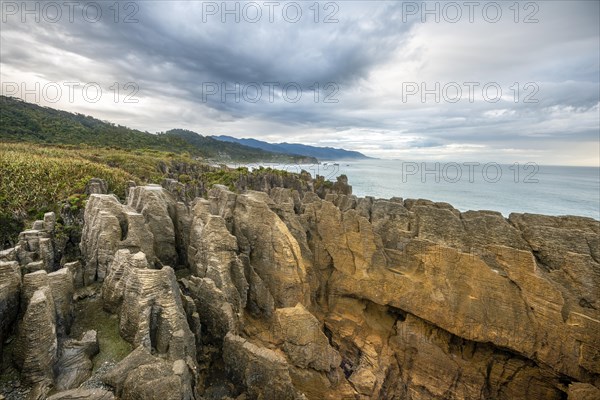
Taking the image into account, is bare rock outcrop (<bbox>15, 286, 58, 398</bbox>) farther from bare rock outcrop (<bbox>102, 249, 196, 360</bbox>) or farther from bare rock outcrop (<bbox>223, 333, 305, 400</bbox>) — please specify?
bare rock outcrop (<bbox>223, 333, 305, 400</bbox>)

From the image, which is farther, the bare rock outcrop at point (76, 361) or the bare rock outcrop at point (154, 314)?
the bare rock outcrop at point (154, 314)

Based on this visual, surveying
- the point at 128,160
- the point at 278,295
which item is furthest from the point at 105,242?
the point at 128,160

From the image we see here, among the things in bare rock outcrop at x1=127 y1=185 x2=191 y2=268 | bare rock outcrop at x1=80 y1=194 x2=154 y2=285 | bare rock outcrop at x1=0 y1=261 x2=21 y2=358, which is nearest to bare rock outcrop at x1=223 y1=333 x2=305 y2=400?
bare rock outcrop at x1=80 y1=194 x2=154 y2=285

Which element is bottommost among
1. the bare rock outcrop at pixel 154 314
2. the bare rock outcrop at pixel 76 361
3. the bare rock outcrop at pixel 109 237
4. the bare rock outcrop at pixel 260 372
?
the bare rock outcrop at pixel 260 372

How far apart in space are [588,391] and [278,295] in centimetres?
1115

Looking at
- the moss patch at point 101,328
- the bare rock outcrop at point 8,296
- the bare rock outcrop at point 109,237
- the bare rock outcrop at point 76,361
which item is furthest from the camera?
the bare rock outcrop at point 109,237

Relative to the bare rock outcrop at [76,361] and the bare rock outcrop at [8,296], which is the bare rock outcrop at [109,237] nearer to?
the bare rock outcrop at [8,296]

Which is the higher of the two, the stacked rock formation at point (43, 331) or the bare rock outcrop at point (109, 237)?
the bare rock outcrop at point (109, 237)

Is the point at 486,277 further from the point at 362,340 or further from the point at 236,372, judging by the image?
the point at 236,372

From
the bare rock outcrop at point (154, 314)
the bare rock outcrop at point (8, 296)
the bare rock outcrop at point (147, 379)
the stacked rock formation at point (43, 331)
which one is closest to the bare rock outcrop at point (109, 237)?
the stacked rock formation at point (43, 331)

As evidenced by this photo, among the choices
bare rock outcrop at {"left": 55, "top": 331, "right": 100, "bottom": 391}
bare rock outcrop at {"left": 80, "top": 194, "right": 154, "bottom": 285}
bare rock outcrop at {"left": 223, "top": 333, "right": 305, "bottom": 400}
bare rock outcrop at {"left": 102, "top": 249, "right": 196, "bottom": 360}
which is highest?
bare rock outcrop at {"left": 80, "top": 194, "right": 154, "bottom": 285}

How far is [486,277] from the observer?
12.5m

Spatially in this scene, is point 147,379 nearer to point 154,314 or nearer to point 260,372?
point 154,314

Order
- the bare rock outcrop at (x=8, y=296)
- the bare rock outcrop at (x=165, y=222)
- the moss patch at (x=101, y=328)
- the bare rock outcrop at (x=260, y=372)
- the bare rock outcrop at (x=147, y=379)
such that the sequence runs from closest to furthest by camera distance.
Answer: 1. the bare rock outcrop at (x=147, y=379)
2. the bare rock outcrop at (x=8, y=296)
3. the moss patch at (x=101, y=328)
4. the bare rock outcrop at (x=260, y=372)
5. the bare rock outcrop at (x=165, y=222)
